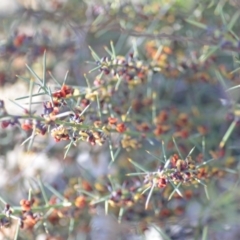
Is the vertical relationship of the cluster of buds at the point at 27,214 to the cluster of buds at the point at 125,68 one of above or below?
below

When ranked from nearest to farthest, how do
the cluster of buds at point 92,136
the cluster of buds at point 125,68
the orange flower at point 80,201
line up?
1. the cluster of buds at point 92,136
2. the cluster of buds at point 125,68
3. the orange flower at point 80,201

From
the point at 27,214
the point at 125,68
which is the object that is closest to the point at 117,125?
the point at 125,68

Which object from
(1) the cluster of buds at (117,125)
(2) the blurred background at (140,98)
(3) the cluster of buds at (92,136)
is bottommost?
(2) the blurred background at (140,98)

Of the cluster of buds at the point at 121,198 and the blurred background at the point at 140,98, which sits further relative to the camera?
the blurred background at the point at 140,98

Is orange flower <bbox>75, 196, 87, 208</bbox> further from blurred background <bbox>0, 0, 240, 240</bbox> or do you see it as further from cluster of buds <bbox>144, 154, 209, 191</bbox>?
cluster of buds <bbox>144, 154, 209, 191</bbox>

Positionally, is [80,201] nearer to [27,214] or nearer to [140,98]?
[27,214]

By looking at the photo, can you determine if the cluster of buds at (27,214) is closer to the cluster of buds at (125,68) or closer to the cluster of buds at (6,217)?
the cluster of buds at (6,217)

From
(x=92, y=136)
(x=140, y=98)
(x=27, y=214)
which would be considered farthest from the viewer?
(x=140, y=98)

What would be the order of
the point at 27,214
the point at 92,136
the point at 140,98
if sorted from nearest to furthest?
the point at 92,136 → the point at 27,214 → the point at 140,98

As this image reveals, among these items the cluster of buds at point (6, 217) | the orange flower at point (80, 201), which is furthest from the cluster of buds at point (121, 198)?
the cluster of buds at point (6, 217)

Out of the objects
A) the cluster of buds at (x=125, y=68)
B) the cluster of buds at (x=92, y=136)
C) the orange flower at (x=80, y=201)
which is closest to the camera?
the cluster of buds at (x=92, y=136)

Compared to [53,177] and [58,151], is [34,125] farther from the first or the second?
[53,177]
